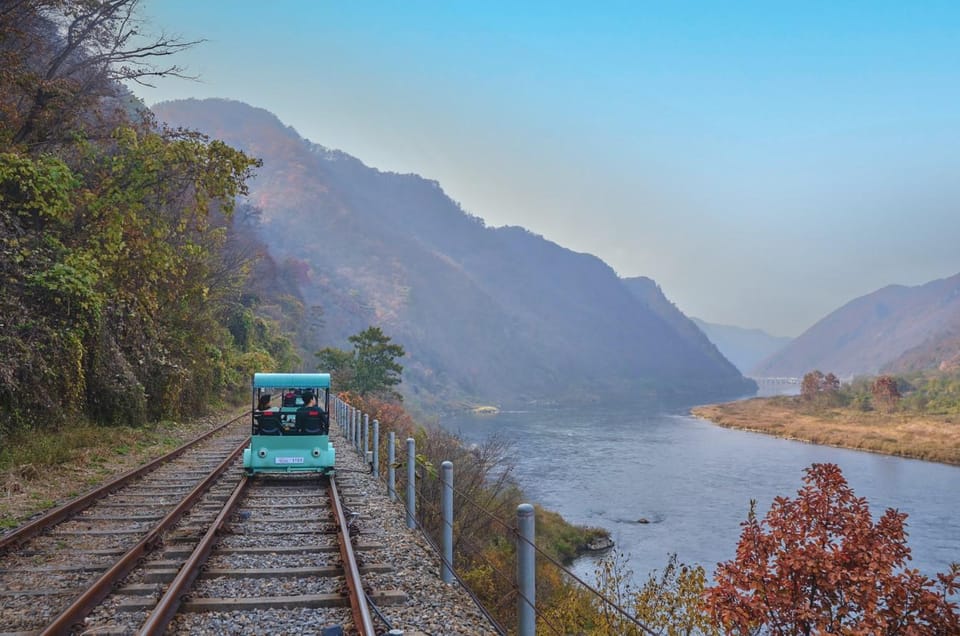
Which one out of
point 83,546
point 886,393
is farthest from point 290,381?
point 886,393

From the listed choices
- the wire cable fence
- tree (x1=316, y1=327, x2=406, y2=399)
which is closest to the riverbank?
tree (x1=316, y1=327, x2=406, y2=399)

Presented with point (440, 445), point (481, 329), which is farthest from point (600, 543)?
point (481, 329)

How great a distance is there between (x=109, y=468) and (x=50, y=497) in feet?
9.18

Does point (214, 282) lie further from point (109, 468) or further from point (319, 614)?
point (319, 614)

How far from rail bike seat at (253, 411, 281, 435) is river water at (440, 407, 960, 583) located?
1327 centimetres

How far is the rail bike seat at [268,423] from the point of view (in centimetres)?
1059

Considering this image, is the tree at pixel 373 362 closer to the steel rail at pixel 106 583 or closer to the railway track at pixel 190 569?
the railway track at pixel 190 569

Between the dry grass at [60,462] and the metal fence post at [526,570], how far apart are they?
21.6 feet

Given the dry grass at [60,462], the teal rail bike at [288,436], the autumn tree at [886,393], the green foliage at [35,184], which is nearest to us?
the dry grass at [60,462]

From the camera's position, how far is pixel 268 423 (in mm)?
10727

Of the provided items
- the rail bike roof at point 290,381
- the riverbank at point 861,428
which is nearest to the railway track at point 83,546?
the rail bike roof at point 290,381

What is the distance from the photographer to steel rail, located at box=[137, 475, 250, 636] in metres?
4.29

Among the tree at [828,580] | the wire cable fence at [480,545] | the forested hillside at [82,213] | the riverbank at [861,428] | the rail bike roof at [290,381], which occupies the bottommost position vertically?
the riverbank at [861,428]

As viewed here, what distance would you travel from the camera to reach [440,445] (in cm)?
2161
